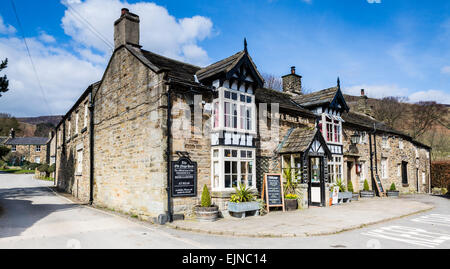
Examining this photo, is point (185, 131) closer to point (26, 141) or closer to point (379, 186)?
point (379, 186)

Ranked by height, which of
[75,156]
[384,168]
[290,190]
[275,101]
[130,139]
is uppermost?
[275,101]

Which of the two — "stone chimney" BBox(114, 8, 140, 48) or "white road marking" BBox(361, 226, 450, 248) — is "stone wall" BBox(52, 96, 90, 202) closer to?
"stone chimney" BBox(114, 8, 140, 48)

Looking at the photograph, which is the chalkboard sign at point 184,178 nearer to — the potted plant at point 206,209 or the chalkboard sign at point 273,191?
the potted plant at point 206,209

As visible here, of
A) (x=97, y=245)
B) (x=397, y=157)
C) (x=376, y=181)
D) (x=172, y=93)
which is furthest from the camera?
(x=397, y=157)

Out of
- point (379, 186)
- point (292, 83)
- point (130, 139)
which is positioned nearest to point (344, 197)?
point (379, 186)

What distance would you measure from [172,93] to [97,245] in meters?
5.78

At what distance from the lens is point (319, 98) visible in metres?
18.3

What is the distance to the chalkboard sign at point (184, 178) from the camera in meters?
10.8

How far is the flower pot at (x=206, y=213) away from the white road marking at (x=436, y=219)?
7.53 m

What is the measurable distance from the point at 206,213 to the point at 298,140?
647 cm

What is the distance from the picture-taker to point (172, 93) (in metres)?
11.3

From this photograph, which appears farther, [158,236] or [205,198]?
[205,198]
